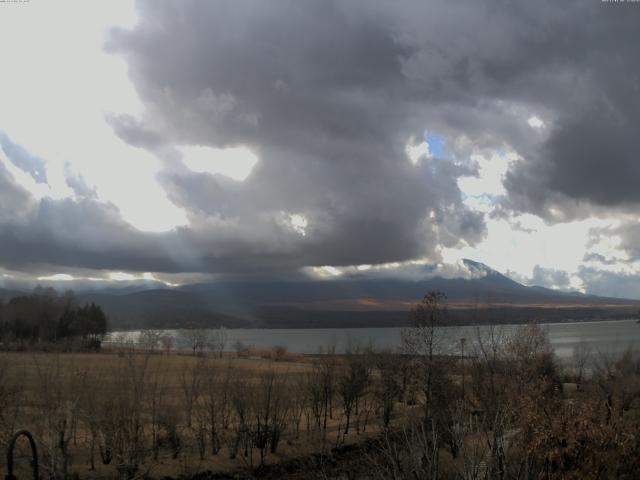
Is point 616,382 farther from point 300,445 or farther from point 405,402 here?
point 300,445

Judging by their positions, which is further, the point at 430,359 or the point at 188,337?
the point at 188,337

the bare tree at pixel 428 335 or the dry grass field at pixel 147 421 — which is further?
the bare tree at pixel 428 335

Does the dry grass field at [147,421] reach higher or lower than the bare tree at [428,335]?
lower

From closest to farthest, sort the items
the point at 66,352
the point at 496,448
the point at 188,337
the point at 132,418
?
the point at 496,448 → the point at 132,418 → the point at 66,352 → the point at 188,337

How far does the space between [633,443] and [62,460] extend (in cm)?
1939

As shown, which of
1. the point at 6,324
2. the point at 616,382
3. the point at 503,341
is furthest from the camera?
the point at 6,324

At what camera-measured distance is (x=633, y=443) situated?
11750 millimetres

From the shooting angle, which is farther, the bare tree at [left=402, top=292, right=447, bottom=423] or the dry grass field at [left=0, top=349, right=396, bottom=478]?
the bare tree at [left=402, top=292, right=447, bottom=423]

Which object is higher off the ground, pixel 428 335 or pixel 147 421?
pixel 428 335

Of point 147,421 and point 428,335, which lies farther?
point 428,335

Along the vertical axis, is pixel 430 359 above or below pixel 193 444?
above

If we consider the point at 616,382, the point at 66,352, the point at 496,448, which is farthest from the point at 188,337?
the point at 496,448

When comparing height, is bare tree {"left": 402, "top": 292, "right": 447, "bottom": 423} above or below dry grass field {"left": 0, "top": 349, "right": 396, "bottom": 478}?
above

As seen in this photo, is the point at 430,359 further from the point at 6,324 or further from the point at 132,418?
the point at 6,324
